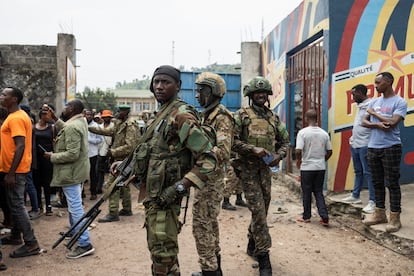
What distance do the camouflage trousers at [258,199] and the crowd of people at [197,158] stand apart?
0.01 m

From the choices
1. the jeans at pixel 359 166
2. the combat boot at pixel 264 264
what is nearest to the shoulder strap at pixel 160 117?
the combat boot at pixel 264 264

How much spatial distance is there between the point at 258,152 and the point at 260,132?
404mm

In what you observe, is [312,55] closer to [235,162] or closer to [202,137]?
[235,162]

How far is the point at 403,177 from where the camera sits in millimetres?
6391

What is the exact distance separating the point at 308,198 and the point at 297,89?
4903 mm

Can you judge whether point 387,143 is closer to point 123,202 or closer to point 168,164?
point 168,164

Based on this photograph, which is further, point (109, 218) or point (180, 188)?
point (109, 218)

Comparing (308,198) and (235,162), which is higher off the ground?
(235,162)

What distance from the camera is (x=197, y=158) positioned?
2.51 metres

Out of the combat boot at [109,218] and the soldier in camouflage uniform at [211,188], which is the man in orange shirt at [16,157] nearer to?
the combat boot at [109,218]

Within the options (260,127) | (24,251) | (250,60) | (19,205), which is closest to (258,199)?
(260,127)

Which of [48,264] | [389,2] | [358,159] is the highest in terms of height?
[389,2]

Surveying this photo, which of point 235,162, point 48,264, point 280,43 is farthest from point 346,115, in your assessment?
point 48,264

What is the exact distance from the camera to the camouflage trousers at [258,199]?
365 centimetres
